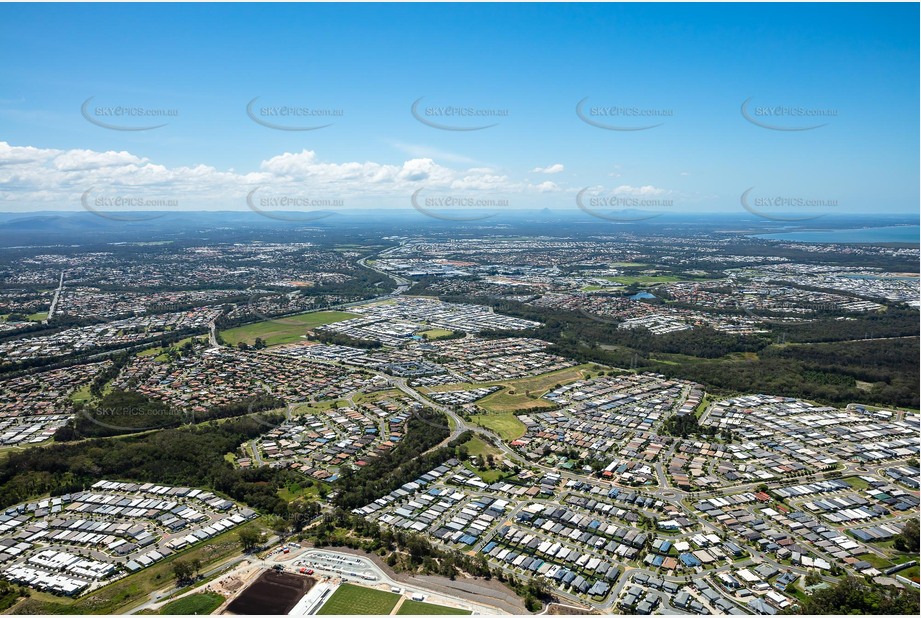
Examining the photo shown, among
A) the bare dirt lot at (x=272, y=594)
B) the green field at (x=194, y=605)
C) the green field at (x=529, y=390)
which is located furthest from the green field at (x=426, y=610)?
the green field at (x=529, y=390)

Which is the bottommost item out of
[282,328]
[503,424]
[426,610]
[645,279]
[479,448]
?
[426,610]

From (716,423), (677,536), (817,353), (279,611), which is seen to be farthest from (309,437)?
(817,353)

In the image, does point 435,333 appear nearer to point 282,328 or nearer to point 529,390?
point 282,328

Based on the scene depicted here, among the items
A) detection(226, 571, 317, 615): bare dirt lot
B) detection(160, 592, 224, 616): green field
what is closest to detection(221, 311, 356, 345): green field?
detection(226, 571, 317, 615): bare dirt lot

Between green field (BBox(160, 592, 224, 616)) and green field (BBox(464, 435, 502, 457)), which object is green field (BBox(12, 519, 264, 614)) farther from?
green field (BBox(464, 435, 502, 457))

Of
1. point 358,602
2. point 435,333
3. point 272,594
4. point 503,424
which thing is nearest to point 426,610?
point 358,602

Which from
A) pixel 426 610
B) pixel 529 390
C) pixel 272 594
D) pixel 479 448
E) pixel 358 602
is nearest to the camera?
pixel 426 610

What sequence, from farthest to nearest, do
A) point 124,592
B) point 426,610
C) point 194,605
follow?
1. point 124,592
2. point 194,605
3. point 426,610
